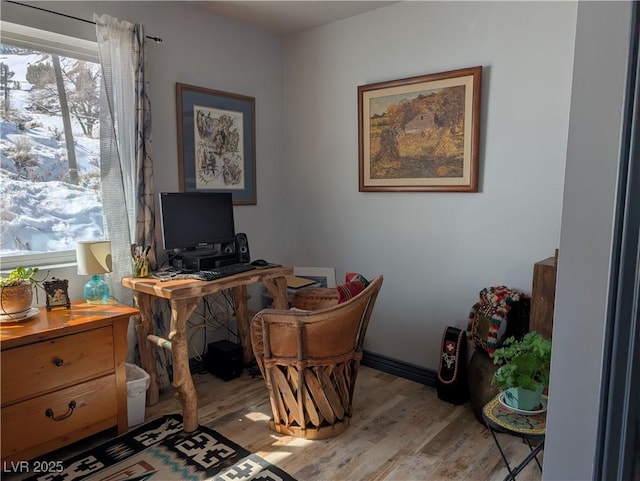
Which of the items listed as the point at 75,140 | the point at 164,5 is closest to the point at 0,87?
the point at 75,140

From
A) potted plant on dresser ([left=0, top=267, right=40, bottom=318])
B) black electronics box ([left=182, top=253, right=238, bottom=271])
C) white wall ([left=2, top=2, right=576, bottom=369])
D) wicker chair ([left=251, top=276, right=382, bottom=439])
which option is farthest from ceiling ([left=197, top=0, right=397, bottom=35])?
potted plant on dresser ([left=0, top=267, right=40, bottom=318])

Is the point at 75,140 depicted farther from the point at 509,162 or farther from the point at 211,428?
the point at 509,162

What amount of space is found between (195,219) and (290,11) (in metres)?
1.55

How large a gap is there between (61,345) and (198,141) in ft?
5.10

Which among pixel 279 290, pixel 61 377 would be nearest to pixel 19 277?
pixel 61 377

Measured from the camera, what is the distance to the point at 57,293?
2217 millimetres

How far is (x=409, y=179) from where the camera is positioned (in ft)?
9.33

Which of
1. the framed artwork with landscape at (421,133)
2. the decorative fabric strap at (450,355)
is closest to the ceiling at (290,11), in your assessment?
the framed artwork with landscape at (421,133)

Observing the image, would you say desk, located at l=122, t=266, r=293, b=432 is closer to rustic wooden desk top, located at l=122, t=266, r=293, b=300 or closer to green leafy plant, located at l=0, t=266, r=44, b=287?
rustic wooden desk top, located at l=122, t=266, r=293, b=300

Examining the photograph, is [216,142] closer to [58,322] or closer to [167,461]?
[58,322]

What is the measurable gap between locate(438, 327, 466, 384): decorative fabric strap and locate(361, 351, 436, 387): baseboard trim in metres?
0.24

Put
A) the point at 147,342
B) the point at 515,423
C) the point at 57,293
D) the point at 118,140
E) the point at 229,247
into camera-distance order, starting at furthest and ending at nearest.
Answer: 1. the point at 229,247
2. the point at 147,342
3. the point at 118,140
4. the point at 57,293
5. the point at 515,423

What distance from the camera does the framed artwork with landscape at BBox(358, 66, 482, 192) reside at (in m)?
2.57

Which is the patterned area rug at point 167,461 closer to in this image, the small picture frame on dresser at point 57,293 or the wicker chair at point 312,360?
the wicker chair at point 312,360
